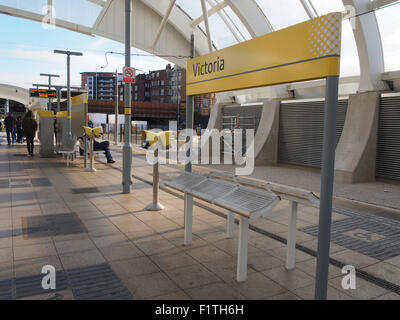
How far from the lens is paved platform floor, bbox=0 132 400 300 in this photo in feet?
11.1

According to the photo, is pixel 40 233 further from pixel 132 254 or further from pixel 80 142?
pixel 80 142

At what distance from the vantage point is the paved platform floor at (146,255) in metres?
3.38

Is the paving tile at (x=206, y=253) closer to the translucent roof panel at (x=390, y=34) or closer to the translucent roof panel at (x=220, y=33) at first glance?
the translucent roof panel at (x=390, y=34)

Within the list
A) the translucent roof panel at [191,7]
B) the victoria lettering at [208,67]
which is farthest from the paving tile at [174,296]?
the translucent roof panel at [191,7]

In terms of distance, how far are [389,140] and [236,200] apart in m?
9.03

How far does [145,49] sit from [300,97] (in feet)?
40.9

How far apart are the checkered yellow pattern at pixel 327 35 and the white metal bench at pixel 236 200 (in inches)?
58.9

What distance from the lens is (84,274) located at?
3676 millimetres

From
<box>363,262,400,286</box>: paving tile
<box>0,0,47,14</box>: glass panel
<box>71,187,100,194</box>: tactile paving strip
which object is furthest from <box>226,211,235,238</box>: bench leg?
<box>0,0,47,14</box>: glass panel

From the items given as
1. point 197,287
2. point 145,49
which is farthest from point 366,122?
point 145,49

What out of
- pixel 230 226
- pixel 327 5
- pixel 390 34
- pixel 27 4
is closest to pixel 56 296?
pixel 230 226

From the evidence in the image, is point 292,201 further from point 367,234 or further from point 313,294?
point 367,234

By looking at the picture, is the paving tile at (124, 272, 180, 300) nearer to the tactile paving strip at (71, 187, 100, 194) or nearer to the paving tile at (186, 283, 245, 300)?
the paving tile at (186, 283, 245, 300)

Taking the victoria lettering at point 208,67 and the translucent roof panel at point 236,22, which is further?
the translucent roof panel at point 236,22
